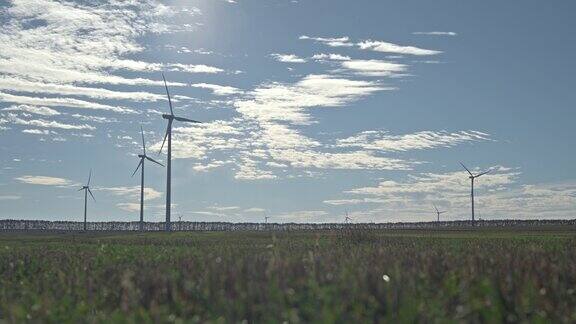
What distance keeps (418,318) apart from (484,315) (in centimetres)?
99

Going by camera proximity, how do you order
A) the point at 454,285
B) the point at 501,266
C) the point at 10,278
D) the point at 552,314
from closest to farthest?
the point at 552,314, the point at 454,285, the point at 501,266, the point at 10,278

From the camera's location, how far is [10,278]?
20.4 m

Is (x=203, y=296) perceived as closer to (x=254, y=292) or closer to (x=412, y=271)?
(x=254, y=292)

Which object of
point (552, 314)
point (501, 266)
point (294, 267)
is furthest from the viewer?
point (501, 266)

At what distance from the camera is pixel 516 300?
11555mm

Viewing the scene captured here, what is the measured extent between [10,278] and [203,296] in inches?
400

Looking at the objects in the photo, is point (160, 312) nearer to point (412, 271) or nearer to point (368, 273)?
point (368, 273)

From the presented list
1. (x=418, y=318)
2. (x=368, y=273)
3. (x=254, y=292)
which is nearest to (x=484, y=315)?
(x=418, y=318)

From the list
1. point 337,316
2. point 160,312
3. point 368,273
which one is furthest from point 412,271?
point 160,312

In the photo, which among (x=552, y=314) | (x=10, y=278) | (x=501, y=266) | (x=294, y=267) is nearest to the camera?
(x=552, y=314)

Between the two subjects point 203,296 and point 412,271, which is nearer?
point 203,296

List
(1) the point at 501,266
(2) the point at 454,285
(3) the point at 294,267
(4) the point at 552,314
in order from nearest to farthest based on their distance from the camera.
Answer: (4) the point at 552,314 < (2) the point at 454,285 < (3) the point at 294,267 < (1) the point at 501,266

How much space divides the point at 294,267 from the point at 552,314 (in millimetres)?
4733

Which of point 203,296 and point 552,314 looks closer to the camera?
point 552,314
